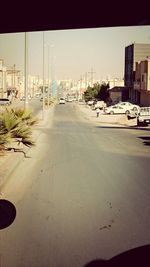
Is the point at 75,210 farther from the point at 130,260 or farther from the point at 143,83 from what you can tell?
the point at 143,83

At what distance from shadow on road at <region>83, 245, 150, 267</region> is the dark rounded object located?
226 cm

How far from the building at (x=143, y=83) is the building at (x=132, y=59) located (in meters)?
4.96

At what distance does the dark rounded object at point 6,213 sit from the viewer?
729 centimetres

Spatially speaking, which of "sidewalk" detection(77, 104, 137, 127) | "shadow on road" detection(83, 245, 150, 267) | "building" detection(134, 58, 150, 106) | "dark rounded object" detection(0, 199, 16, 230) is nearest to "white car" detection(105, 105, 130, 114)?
"sidewalk" detection(77, 104, 137, 127)

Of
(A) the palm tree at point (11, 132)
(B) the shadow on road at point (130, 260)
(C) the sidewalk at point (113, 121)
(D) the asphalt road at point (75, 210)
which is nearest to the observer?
(B) the shadow on road at point (130, 260)

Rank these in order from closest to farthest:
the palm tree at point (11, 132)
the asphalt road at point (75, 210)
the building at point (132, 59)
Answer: the asphalt road at point (75, 210) → the palm tree at point (11, 132) → the building at point (132, 59)

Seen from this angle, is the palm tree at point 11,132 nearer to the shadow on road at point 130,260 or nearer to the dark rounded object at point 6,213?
the dark rounded object at point 6,213

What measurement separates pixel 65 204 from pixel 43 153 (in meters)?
8.51

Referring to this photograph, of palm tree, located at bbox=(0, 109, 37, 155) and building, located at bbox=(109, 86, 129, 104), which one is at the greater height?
building, located at bbox=(109, 86, 129, 104)

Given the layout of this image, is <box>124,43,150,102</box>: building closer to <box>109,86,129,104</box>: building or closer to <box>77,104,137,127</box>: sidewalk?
<box>109,86,129,104</box>: building

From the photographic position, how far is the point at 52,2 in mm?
7074

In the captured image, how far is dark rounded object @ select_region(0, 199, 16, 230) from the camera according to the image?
7.29 m

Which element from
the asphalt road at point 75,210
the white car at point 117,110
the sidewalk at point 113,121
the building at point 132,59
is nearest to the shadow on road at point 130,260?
the asphalt road at point 75,210

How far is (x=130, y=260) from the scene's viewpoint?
221 inches
